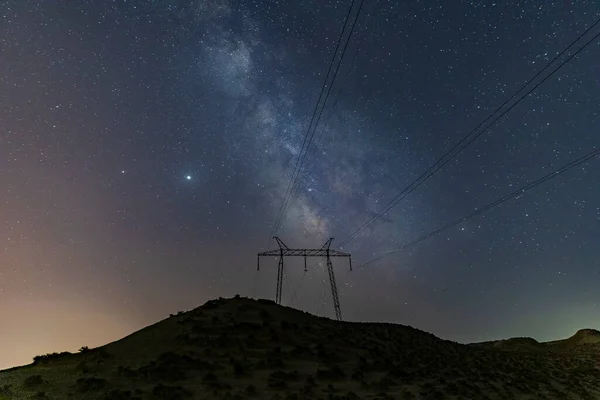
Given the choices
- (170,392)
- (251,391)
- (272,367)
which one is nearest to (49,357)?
(170,392)

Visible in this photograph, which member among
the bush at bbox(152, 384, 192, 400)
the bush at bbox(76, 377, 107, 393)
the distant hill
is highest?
the distant hill

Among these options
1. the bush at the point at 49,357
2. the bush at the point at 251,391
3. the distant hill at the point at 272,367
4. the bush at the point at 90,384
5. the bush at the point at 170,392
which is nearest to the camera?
the bush at the point at 170,392

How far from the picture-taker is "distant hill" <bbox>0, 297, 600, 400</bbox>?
23656mm

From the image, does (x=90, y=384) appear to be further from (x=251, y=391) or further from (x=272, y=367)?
(x=272, y=367)

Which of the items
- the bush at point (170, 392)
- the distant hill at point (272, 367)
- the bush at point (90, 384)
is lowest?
the bush at point (170, 392)

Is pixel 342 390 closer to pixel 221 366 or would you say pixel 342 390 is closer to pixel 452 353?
pixel 221 366

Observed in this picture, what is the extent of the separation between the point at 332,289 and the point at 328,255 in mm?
5799

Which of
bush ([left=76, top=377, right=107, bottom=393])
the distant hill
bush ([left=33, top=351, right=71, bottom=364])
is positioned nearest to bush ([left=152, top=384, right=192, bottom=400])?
the distant hill

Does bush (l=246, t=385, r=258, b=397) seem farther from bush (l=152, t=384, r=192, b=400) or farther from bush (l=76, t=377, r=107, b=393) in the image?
bush (l=76, t=377, r=107, b=393)

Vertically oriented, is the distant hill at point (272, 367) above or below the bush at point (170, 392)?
above

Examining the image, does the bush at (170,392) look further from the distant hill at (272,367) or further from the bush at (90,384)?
the bush at (90,384)

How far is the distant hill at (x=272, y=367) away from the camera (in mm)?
23656

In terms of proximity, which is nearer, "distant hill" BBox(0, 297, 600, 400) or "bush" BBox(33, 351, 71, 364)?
"distant hill" BBox(0, 297, 600, 400)

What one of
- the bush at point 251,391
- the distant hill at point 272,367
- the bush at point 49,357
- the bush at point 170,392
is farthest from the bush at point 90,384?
the bush at point 251,391
